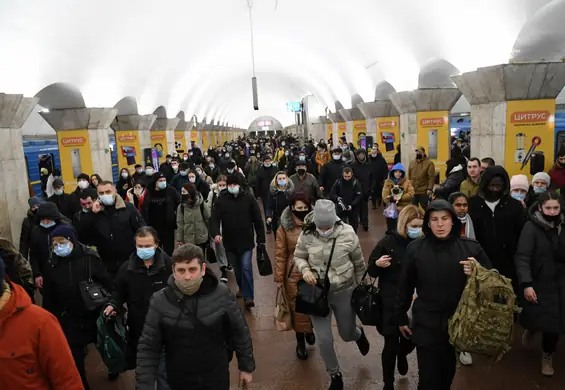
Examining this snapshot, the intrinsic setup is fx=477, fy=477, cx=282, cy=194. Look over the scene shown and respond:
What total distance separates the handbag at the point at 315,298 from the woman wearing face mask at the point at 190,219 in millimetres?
2855

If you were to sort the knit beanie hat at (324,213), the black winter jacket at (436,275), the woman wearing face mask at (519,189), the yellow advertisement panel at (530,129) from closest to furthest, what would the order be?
the black winter jacket at (436,275) < the knit beanie hat at (324,213) < the woman wearing face mask at (519,189) < the yellow advertisement panel at (530,129)

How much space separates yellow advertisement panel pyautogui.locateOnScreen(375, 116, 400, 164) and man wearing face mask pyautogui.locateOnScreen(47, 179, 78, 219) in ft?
36.8

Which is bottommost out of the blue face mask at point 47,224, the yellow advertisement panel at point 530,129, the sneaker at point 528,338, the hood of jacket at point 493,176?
the sneaker at point 528,338

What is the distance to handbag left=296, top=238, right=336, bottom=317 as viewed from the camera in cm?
383

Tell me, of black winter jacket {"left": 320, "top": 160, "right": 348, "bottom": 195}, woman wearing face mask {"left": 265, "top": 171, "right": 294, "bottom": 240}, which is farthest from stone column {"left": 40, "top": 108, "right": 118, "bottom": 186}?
woman wearing face mask {"left": 265, "top": 171, "right": 294, "bottom": 240}

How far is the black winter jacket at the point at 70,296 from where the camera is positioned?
3.85 m

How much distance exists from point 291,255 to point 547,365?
95.7 inches

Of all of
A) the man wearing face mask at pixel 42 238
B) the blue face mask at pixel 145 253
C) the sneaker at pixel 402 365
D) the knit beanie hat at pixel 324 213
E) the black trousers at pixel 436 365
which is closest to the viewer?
the black trousers at pixel 436 365

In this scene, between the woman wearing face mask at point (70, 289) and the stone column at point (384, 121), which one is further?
the stone column at point (384, 121)

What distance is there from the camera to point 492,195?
4.72m

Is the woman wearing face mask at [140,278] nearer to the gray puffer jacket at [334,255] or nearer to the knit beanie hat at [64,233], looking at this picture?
the knit beanie hat at [64,233]

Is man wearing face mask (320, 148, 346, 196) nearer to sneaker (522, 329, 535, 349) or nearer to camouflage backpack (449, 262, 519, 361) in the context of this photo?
sneaker (522, 329, 535, 349)

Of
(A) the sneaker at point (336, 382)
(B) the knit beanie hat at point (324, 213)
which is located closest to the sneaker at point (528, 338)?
(A) the sneaker at point (336, 382)

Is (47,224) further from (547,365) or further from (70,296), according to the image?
(547,365)
